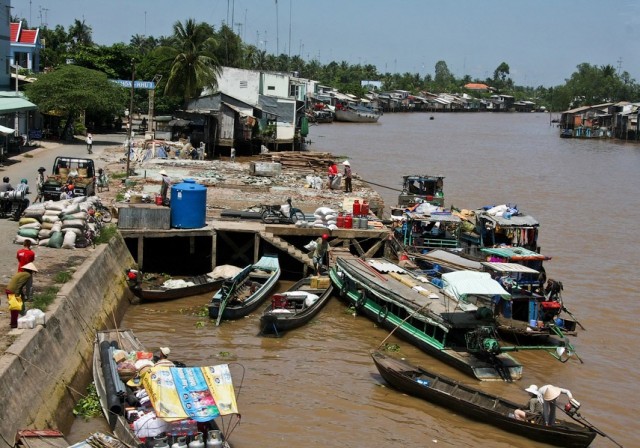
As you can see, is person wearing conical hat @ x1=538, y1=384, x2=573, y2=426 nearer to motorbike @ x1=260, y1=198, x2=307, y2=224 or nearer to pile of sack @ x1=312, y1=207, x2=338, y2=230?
pile of sack @ x1=312, y1=207, x2=338, y2=230

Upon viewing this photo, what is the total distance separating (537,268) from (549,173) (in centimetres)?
3654

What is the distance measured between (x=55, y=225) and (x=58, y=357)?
282 inches

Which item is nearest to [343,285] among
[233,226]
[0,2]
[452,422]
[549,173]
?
[233,226]

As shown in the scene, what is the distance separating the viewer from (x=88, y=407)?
13.6m

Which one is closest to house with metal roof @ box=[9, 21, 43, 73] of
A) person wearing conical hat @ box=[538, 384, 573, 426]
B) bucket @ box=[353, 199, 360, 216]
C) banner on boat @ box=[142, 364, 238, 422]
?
bucket @ box=[353, 199, 360, 216]

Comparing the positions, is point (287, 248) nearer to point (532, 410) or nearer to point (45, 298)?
point (45, 298)

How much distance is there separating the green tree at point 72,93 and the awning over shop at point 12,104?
2.13 m

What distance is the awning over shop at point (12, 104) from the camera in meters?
35.4

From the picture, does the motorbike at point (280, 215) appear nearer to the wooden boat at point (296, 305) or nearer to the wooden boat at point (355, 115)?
the wooden boat at point (296, 305)

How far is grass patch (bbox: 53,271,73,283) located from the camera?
16547 mm

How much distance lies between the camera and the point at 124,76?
63.0 meters

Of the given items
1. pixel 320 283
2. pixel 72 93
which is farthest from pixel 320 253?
pixel 72 93

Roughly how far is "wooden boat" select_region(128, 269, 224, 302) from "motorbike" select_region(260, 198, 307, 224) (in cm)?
309

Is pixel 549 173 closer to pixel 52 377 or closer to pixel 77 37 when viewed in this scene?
pixel 52 377
